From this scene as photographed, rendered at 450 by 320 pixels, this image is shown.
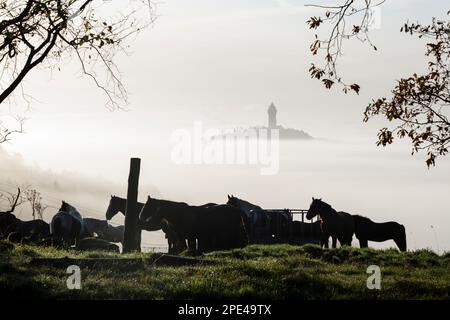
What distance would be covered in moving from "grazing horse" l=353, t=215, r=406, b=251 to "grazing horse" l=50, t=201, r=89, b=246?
15415mm

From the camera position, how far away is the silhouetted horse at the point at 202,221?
24047 millimetres

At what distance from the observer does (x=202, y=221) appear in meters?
24.2

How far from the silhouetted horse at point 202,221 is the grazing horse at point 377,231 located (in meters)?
11.8

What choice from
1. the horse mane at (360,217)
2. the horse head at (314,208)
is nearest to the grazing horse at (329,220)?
the horse head at (314,208)

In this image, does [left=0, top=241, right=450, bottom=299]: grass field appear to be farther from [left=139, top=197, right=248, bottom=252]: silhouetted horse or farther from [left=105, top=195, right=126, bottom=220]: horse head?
[left=105, top=195, right=126, bottom=220]: horse head

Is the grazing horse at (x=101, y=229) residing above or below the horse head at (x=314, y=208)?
below

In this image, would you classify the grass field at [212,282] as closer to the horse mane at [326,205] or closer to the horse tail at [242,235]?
the horse tail at [242,235]

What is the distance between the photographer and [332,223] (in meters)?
31.3

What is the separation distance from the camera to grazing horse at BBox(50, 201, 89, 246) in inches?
1146

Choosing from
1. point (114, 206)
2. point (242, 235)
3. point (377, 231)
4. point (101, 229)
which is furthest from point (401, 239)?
point (101, 229)

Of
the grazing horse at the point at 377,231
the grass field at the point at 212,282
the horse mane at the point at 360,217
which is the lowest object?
the grass field at the point at 212,282
